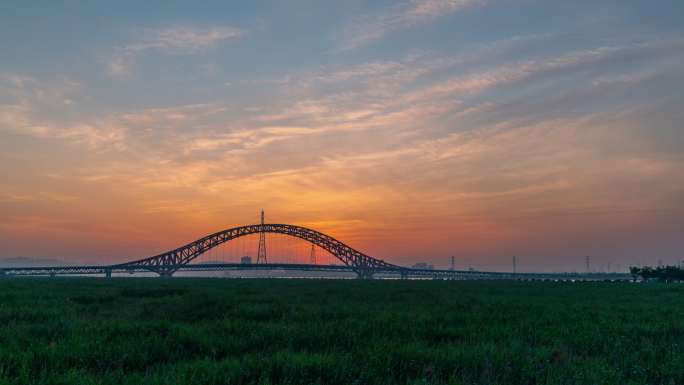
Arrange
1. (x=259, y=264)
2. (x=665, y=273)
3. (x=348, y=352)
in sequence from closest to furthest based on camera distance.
Result: (x=348, y=352)
(x=665, y=273)
(x=259, y=264)

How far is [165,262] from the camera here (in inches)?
7141

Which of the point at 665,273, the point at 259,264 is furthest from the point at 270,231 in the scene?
the point at 665,273

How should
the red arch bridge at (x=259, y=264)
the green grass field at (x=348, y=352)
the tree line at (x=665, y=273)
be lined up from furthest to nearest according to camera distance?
the red arch bridge at (x=259, y=264), the tree line at (x=665, y=273), the green grass field at (x=348, y=352)

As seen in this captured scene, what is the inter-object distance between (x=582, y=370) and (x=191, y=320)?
9477 millimetres

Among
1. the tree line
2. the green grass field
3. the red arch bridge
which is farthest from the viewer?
the red arch bridge

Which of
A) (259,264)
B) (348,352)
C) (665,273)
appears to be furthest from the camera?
(259,264)

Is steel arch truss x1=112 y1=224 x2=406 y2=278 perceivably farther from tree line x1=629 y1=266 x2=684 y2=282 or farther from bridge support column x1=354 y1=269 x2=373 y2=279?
tree line x1=629 y1=266 x2=684 y2=282

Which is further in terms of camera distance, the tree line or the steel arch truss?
the steel arch truss

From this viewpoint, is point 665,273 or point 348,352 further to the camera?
point 665,273

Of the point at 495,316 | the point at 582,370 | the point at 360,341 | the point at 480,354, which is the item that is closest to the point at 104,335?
the point at 360,341

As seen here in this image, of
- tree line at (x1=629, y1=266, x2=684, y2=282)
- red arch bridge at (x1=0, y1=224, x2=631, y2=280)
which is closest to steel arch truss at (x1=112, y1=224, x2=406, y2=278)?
red arch bridge at (x1=0, y1=224, x2=631, y2=280)

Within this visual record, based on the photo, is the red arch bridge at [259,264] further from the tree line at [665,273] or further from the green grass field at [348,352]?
the green grass field at [348,352]

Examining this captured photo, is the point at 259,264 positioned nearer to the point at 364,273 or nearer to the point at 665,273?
the point at 364,273

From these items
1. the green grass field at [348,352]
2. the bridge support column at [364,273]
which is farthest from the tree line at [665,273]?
the bridge support column at [364,273]
